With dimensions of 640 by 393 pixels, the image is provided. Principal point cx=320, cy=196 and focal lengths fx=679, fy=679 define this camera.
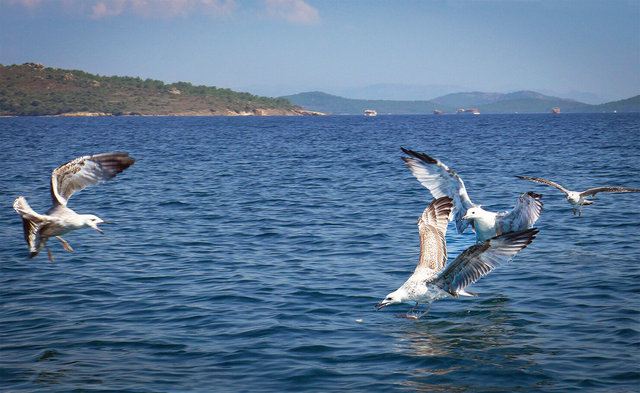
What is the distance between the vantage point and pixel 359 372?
30.0 feet

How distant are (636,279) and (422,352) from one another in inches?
227

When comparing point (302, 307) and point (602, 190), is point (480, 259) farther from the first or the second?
point (602, 190)

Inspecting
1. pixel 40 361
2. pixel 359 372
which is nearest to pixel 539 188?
pixel 359 372

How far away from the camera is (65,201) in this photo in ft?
37.9

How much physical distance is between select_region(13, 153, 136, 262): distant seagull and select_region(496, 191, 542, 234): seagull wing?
752 cm

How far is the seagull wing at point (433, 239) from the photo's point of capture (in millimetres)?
11102

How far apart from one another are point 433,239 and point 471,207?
321cm

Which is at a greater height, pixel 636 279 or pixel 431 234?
pixel 431 234

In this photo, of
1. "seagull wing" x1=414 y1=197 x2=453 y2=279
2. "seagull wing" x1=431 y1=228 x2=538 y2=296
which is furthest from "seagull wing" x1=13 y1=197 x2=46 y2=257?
"seagull wing" x1=431 y1=228 x2=538 y2=296

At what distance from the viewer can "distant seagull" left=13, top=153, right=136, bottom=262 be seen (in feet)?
35.2

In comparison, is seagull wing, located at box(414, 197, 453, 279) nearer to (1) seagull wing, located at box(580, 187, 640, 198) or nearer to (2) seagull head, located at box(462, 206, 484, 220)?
(2) seagull head, located at box(462, 206, 484, 220)

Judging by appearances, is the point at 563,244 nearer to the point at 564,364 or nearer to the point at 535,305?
the point at 535,305

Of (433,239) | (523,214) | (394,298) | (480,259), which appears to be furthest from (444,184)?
(394,298)

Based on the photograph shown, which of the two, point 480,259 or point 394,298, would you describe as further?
point 394,298
